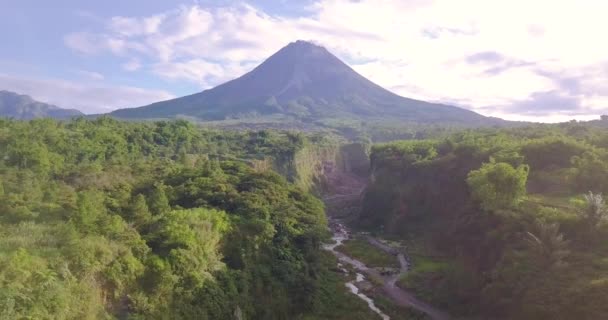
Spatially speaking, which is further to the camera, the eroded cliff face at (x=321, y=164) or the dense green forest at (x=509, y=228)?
the eroded cliff face at (x=321, y=164)

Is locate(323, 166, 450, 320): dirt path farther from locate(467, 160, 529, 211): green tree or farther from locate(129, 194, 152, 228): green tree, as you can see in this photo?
locate(129, 194, 152, 228): green tree

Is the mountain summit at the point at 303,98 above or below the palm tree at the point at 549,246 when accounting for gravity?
above

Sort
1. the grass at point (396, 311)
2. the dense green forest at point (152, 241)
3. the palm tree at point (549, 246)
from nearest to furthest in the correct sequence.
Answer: the dense green forest at point (152, 241) → the palm tree at point (549, 246) → the grass at point (396, 311)

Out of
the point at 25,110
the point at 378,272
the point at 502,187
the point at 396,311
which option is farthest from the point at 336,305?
the point at 25,110

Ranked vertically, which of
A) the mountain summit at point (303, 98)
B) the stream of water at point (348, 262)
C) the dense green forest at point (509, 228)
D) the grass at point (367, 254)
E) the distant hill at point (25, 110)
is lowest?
the stream of water at point (348, 262)

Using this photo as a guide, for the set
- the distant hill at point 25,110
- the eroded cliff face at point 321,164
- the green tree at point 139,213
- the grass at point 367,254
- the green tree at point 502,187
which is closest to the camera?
the green tree at point 139,213

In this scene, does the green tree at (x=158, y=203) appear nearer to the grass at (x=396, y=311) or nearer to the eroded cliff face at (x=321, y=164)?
the grass at (x=396, y=311)

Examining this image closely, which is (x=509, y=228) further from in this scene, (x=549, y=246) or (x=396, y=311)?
(x=396, y=311)

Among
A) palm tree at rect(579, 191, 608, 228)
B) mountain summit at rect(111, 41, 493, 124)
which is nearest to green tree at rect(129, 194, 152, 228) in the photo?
palm tree at rect(579, 191, 608, 228)

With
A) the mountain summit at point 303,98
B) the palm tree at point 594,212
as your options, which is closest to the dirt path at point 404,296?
the palm tree at point 594,212
